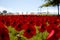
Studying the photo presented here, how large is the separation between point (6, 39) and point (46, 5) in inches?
1793

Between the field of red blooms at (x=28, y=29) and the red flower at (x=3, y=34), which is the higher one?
the red flower at (x=3, y=34)

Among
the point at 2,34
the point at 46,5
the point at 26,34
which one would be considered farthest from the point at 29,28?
the point at 46,5

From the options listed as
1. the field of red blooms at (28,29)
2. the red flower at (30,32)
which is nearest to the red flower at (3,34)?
the field of red blooms at (28,29)

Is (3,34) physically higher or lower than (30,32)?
higher

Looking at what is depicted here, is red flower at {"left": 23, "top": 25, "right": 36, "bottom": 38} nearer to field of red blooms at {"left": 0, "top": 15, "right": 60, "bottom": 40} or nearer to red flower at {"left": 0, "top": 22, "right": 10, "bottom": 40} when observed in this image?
field of red blooms at {"left": 0, "top": 15, "right": 60, "bottom": 40}

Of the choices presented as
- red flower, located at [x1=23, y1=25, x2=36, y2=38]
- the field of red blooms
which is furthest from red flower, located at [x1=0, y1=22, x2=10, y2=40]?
red flower, located at [x1=23, y1=25, x2=36, y2=38]

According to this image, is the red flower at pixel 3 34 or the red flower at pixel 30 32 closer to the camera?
the red flower at pixel 3 34

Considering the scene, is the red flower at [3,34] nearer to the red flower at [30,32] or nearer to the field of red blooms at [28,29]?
the field of red blooms at [28,29]

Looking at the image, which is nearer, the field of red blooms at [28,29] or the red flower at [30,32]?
the field of red blooms at [28,29]

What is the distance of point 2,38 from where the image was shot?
91cm

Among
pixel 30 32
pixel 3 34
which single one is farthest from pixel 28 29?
pixel 3 34

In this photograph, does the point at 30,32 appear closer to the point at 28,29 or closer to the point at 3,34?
the point at 28,29

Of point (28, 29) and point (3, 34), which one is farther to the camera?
point (28, 29)

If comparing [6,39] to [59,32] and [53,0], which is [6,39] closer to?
[59,32]
